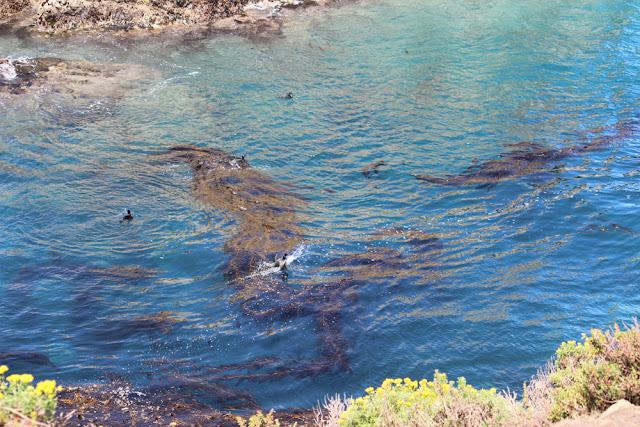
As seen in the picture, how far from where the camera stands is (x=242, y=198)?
15602 mm

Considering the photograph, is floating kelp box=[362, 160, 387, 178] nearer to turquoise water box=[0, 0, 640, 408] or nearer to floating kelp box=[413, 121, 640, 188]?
turquoise water box=[0, 0, 640, 408]

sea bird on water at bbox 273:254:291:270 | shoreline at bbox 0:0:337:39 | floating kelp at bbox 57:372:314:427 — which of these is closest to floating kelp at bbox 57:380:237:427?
floating kelp at bbox 57:372:314:427

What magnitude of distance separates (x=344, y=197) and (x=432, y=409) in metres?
9.72

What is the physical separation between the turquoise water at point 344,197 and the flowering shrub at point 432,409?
248 centimetres

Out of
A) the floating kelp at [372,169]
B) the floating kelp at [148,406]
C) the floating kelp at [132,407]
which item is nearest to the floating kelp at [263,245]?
the floating kelp at [148,406]

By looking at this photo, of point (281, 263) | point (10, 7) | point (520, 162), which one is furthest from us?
point (10, 7)

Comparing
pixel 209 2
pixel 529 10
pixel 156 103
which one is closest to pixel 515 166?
pixel 156 103

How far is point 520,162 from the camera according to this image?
1711cm

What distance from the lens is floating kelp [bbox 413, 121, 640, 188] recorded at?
16.4 m

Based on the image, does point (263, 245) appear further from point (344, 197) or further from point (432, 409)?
point (432, 409)

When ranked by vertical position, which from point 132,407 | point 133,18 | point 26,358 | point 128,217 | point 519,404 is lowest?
point 26,358

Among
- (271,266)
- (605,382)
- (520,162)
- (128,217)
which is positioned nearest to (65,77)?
(128,217)

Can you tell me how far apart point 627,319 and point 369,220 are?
6776mm

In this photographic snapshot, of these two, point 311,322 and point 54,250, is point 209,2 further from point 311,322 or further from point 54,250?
point 311,322
